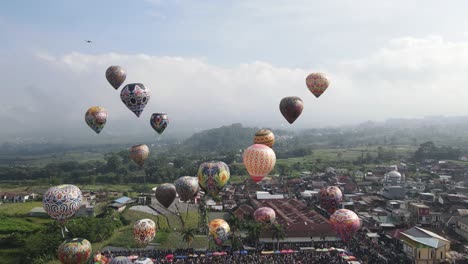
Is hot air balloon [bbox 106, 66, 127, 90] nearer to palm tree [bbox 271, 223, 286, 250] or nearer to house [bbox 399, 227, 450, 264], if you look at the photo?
palm tree [bbox 271, 223, 286, 250]

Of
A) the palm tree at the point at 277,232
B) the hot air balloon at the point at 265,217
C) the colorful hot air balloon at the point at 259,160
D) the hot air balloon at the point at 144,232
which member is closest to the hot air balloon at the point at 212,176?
the colorful hot air balloon at the point at 259,160

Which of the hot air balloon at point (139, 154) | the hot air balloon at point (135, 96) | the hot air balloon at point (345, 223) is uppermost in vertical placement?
the hot air balloon at point (135, 96)

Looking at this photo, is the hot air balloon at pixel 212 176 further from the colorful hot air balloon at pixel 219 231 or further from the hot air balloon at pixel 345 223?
the hot air balloon at pixel 345 223

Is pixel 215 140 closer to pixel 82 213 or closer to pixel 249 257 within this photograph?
pixel 82 213

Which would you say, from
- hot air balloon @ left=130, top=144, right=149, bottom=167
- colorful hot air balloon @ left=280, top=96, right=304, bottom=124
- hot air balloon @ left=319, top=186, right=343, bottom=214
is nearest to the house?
hot air balloon @ left=319, top=186, right=343, bottom=214

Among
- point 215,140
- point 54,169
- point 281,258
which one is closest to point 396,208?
point 281,258

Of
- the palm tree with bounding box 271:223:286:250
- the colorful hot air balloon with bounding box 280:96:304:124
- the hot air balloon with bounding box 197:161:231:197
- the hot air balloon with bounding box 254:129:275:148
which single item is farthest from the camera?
the palm tree with bounding box 271:223:286:250
